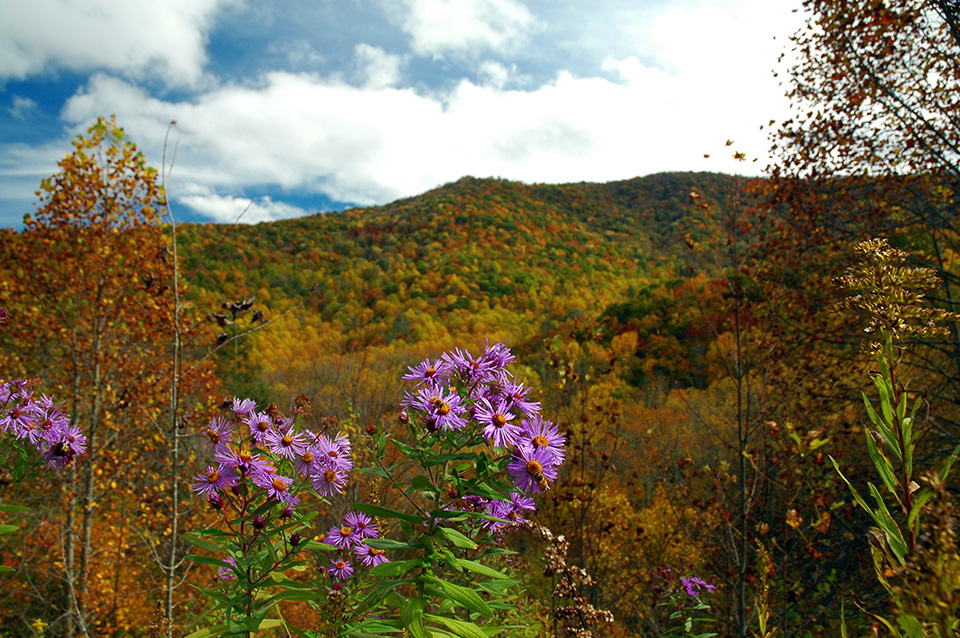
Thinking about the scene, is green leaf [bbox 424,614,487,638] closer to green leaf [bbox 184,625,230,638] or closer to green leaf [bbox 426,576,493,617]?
green leaf [bbox 426,576,493,617]

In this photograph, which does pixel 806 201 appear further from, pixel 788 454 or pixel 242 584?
pixel 242 584

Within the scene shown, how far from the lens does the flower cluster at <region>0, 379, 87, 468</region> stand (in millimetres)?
1727

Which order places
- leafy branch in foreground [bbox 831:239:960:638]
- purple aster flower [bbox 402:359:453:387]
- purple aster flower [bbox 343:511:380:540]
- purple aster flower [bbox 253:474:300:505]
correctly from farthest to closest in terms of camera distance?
1. purple aster flower [bbox 343:511:380:540]
2. purple aster flower [bbox 402:359:453:387]
3. purple aster flower [bbox 253:474:300:505]
4. leafy branch in foreground [bbox 831:239:960:638]

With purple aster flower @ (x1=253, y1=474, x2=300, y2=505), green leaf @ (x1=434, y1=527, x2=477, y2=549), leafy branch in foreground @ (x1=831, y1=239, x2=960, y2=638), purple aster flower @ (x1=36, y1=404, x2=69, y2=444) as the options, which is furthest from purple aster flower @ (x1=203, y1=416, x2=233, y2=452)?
leafy branch in foreground @ (x1=831, y1=239, x2=960, y2=638)

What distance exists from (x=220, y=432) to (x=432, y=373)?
0.78m

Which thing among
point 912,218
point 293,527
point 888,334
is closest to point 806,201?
point 912,218

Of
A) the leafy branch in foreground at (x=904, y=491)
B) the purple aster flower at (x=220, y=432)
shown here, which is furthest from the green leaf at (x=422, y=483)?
the leafy branch in foreground at (x=904, y=491)

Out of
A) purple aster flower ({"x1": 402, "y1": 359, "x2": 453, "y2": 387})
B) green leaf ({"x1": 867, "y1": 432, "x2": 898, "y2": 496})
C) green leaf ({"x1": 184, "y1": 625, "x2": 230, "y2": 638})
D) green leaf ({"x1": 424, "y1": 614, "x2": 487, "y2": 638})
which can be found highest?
purple aster flower ({"x1": 402, "y1": 359, "x2": 453, "y2": 387})

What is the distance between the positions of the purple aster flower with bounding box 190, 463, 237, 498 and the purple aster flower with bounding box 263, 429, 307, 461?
134 millimetres

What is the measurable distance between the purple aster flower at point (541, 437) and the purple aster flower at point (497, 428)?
0.03m

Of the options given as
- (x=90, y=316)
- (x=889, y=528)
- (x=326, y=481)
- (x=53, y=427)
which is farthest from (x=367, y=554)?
(x=90, y=316)

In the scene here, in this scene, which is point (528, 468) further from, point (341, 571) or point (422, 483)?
point (341, 571)

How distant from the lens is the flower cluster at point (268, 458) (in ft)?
4.81

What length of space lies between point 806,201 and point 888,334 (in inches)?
234
